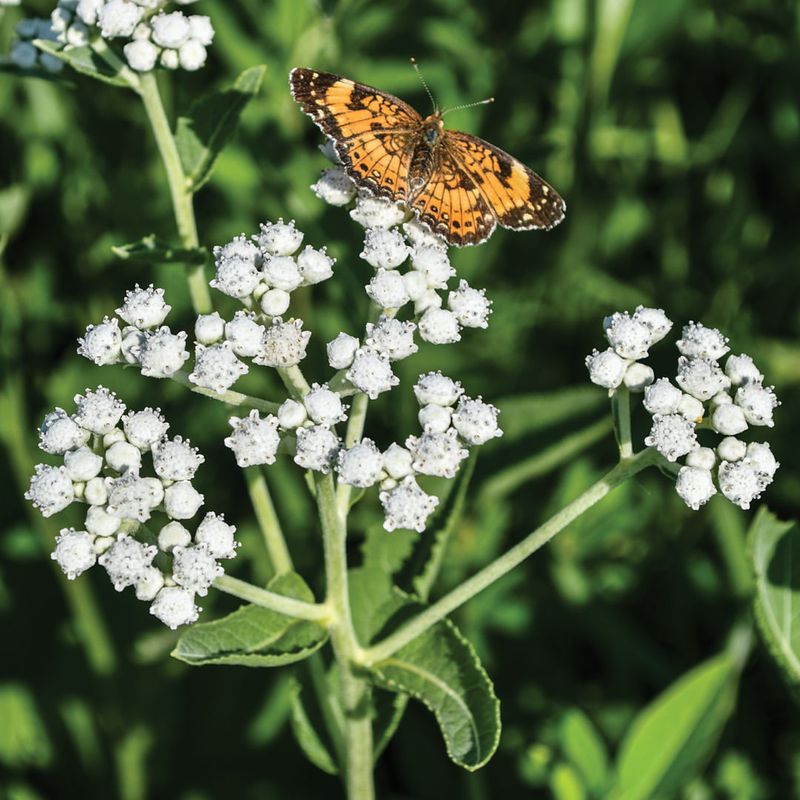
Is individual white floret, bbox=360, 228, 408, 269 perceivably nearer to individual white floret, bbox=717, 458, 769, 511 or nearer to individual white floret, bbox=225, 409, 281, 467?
individual white floret, bbox=225, 409, 281, 467

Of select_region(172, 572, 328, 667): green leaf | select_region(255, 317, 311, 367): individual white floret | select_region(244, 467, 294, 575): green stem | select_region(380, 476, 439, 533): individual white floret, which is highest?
select_region(255, 317, 311, 367): individual white floret

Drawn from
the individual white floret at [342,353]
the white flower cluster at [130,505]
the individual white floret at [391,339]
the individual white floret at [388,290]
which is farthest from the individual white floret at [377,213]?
the white flower cluster at [130,505]

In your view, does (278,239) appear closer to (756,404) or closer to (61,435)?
(61,435)

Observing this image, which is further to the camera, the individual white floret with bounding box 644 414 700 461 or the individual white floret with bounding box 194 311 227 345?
the individual white floret with bounding box 194 311 227 345

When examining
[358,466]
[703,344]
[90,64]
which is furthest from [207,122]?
[703,344]

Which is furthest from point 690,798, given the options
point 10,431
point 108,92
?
point 108,92

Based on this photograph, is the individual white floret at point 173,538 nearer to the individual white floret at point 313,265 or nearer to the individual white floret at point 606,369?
the individual white floret at point 313,265

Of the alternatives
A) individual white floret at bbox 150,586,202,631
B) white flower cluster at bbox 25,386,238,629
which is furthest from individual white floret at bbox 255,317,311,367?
individual white floret at bbox 150,586,202,631
